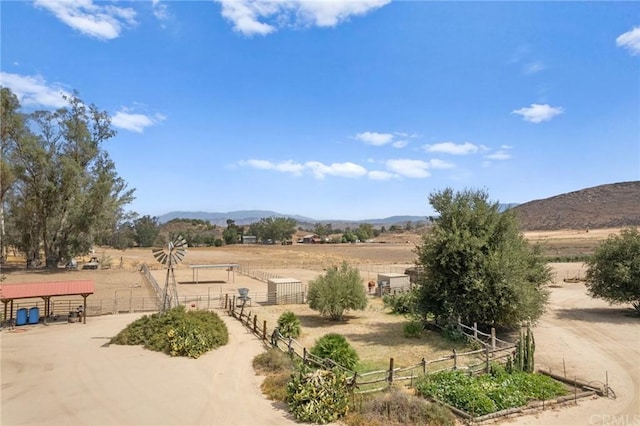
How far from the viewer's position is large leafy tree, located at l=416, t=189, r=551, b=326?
19875 millimetres

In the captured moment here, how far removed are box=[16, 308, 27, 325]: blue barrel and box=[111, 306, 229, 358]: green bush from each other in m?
7.17

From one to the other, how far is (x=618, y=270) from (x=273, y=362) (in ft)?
72.9

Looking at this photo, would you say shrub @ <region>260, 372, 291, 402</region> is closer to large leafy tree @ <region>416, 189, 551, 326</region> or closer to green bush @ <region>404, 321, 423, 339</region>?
green bush @ <region>404, 321, 423, 339</region>

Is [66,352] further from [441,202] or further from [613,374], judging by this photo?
[613,374]

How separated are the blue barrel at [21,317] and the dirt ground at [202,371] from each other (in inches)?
32.8

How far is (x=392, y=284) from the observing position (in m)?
37.2

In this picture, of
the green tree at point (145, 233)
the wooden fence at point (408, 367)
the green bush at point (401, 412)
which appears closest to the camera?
the green bush at point (401, 412)

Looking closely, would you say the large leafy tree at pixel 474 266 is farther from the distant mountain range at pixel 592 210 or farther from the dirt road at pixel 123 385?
the distant mountain range at pixel 592 210

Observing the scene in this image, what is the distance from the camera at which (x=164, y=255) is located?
2408cm

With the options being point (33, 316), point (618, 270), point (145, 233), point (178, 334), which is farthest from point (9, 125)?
point (145, 233)

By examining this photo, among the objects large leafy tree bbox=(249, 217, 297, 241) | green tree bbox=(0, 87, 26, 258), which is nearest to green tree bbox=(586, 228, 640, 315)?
Answer: green tree bbox=(0, 87, 26, 258)

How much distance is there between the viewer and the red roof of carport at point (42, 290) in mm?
22250

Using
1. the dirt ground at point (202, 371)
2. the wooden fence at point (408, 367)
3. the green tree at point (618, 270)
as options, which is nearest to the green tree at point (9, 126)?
the dirt ground at point (202, 371)

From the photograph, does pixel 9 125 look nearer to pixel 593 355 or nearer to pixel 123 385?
pixel 123 385
